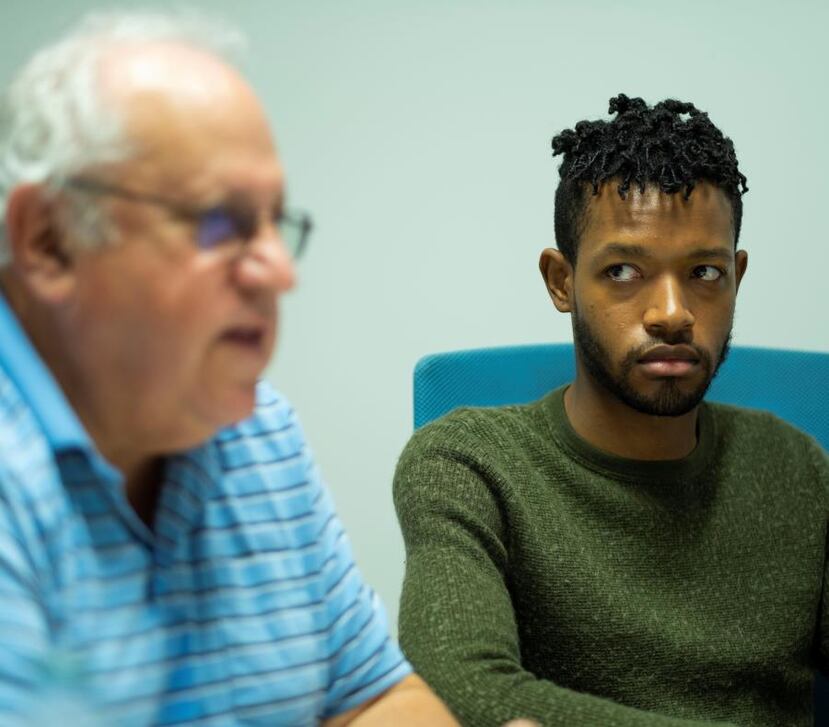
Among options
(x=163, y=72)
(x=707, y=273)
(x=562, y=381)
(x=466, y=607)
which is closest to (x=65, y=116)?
(x=163, y=72)

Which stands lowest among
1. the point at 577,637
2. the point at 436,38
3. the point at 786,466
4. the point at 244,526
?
the point at 577,637

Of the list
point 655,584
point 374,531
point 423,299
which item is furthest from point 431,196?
point 655,584

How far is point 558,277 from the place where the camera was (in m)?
1.49

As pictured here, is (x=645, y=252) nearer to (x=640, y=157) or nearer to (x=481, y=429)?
(x=640, y=157)

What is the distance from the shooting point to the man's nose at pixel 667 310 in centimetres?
131

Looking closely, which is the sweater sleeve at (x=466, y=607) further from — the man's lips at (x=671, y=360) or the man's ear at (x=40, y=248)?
the man's ear at (x=40, y=248)

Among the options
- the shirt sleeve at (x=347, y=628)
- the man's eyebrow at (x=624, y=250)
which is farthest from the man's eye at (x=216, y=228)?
the man's eyebrow at (x=624, y=250)

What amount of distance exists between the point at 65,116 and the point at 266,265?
6.5 inches

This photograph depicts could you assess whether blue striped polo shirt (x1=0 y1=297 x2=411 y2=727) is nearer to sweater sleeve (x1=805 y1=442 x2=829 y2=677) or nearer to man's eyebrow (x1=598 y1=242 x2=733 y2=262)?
man's eyebrow (x1=598 y1=242 x2=733 y2=262)

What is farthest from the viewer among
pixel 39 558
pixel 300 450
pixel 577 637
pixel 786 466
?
pixel 786 466

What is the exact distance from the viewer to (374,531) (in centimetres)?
225

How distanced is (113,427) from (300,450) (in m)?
0.22

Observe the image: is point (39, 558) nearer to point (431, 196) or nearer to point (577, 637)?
point (577, 637)

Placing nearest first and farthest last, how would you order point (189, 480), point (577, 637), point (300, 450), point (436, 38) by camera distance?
point (189, 480) < point (300, 450) < point (577, 637) < point (436, 38)
